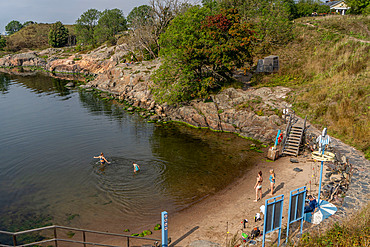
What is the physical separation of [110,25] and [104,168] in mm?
109868

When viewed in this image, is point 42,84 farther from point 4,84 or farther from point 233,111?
point 233,111

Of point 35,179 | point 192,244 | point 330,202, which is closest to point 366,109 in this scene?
point 330,202

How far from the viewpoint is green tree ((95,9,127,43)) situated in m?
118

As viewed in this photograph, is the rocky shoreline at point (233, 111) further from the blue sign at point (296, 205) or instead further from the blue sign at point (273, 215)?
the blue sign at point (273, 215)

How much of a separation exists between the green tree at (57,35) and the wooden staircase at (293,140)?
150855 mm

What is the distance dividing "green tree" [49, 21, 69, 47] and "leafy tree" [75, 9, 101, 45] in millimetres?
18470

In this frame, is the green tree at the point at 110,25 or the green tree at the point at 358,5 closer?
the green tree at the point at 358,5

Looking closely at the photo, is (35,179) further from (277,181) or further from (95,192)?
(277,181)

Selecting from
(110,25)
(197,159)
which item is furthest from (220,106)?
(110,25)

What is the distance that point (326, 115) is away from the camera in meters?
32.3

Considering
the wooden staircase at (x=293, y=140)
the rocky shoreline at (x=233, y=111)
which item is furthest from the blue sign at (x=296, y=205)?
the wooden staircase at (x=293, y=140)

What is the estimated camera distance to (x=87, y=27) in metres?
137

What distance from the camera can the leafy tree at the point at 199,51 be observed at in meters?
40.2

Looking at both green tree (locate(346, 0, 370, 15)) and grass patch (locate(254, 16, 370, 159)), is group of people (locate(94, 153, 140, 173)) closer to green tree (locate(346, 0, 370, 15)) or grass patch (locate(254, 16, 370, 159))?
grass patch (locate(254, 16, 370, 159))
